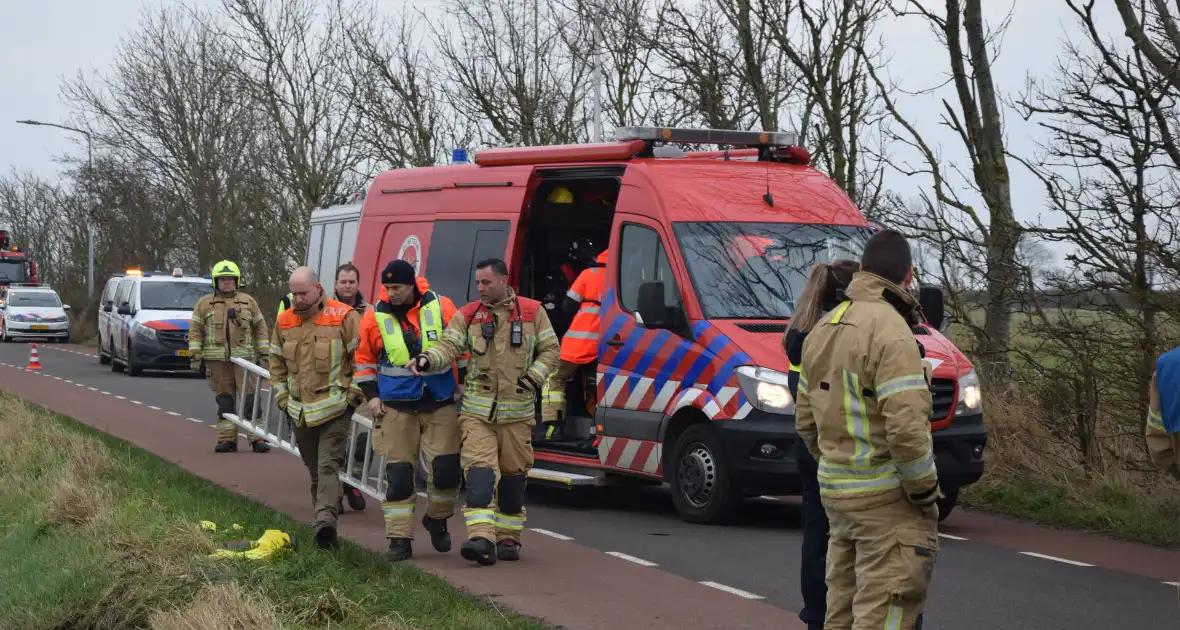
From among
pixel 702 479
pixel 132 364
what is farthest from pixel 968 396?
pixel 132 364

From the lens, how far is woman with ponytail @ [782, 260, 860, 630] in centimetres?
695

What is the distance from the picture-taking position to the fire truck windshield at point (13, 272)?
57281 mm

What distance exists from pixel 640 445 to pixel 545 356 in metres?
2.10

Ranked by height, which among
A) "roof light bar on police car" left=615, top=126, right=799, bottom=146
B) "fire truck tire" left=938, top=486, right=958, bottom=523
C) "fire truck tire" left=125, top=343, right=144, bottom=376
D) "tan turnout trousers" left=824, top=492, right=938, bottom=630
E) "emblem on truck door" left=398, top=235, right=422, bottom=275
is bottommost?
"fire truck tire" left=125, top=343, right=144, bottom=376

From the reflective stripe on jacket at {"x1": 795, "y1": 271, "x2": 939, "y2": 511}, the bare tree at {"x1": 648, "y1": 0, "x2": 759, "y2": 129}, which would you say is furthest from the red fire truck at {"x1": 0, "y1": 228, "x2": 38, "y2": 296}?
the reflective stripe on jacket at {"x1": 795, "y1": 271, "x2": 939, "y2": 511}

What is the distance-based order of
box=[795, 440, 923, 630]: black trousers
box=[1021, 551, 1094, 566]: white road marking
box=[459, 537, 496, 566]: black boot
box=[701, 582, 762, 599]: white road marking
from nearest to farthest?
1. box=[795, 440, 923, 630]: black trousers
2. box=[701, 582, 762, 599]: white road marking
3. box=[459, 537, 496, 566]: black boot
4. box=[1021, 551, 1094, 566]: white road marking

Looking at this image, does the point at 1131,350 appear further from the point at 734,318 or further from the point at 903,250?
the point at 903,250

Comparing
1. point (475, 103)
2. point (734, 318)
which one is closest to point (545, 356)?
point (734, 318)

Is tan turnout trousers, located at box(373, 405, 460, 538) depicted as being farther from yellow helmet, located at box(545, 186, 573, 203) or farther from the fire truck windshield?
the fire truck windshield

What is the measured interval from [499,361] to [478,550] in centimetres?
112

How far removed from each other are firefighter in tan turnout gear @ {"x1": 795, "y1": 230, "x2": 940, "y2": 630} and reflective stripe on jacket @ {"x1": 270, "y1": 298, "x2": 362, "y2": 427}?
4.79m

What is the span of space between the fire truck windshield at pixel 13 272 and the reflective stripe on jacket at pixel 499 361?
52026 millimetres

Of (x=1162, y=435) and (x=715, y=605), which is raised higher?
(x=1162, y=435)

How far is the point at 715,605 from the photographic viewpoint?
8.04 m
